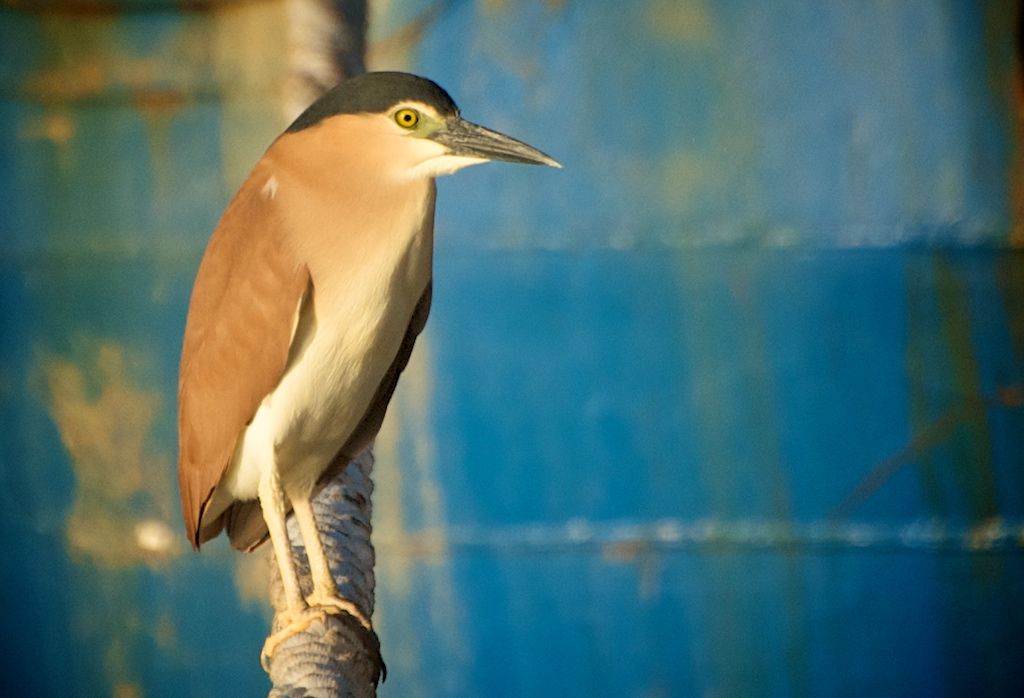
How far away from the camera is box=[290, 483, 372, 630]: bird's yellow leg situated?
1.18 meters

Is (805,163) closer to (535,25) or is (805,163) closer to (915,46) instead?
(915,46)

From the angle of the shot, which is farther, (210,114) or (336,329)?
(210,114)

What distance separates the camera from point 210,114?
2.09 metres

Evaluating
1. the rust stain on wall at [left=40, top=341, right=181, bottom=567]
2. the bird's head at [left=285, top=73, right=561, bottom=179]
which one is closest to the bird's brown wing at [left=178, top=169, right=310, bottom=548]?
the bird's head at [left=285, top=73, right=561, bottom=179]

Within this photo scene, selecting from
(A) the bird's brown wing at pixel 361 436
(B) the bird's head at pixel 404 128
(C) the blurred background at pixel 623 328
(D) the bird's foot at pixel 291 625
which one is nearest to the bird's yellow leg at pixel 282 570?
(D) the bird's foot at pixel 291 625

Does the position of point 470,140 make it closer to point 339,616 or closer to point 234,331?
point 234,331

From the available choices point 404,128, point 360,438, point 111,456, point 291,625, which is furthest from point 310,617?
point 111,456

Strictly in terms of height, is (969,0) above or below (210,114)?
above

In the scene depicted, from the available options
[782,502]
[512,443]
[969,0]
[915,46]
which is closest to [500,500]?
[512,443]

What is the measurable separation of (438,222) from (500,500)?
49 cm

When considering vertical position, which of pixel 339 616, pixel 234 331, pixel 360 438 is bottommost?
pixel 339 616

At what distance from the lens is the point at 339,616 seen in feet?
3.86

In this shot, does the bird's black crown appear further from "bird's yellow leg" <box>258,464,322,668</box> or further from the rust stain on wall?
the rust stain on wall

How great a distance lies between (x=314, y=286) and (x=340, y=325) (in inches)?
1.7
